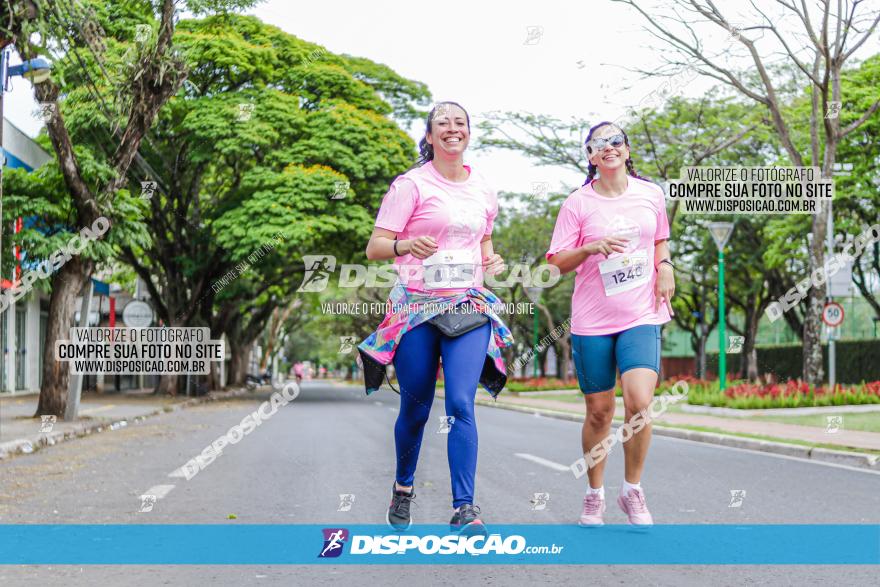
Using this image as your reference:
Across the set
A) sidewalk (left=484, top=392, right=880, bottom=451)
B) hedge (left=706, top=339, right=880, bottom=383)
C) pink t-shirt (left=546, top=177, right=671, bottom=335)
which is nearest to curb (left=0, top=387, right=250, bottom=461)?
pink t-shirt (left=546, top=177, right=671, bottom=335)

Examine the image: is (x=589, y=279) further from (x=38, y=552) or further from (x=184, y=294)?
(x=184, y=294)

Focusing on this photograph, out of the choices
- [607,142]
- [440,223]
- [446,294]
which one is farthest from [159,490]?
[607,142]

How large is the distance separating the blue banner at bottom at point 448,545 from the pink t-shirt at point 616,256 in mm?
1151

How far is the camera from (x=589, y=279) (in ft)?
16.0

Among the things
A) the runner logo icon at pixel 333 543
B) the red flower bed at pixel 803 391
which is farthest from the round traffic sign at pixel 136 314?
the runner logo icon at pixel 333 543

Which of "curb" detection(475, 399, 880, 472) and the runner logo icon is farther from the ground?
the runner logo icon

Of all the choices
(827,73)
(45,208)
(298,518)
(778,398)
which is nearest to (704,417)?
(778,398)

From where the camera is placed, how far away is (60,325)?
16.5m

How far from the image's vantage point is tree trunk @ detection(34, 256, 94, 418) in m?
16.7

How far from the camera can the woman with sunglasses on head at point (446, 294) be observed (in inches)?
171

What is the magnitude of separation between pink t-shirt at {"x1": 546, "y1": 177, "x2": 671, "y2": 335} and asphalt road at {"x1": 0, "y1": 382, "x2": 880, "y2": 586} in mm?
1179

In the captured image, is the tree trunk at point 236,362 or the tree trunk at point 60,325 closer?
the tree trunk at point 60,325

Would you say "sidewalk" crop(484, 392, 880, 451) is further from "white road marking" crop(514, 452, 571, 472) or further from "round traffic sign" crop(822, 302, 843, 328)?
"white road marking" crop(514, 452, 571, 472)

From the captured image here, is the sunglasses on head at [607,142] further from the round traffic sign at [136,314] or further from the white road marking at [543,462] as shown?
the round traffic sign at [136,314]
